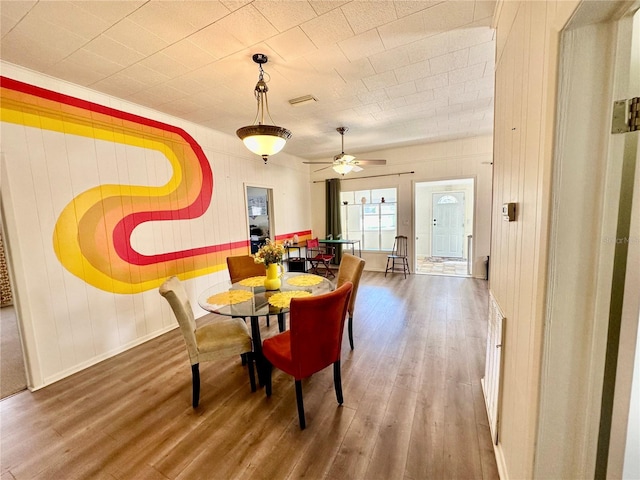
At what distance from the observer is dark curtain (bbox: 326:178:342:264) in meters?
6.34

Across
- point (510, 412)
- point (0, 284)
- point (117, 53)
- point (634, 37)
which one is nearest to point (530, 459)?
point (510, 412)

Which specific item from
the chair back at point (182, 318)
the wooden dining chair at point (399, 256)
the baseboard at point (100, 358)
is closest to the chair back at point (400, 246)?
the wooden dining chair at point (399, 256)

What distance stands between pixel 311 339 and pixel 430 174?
4892 millimetres

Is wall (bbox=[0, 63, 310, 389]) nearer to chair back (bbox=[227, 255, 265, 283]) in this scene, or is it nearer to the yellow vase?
chair back (bbox=[227, 255, 265, 283])

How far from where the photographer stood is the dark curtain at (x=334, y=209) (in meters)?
6.34

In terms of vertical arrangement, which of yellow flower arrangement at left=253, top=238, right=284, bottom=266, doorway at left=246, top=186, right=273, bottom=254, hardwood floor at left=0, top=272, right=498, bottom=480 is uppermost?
doorway at left=246, top=186, right=273, bottom=254

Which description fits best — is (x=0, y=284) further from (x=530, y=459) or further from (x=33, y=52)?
(x=530, y=459)

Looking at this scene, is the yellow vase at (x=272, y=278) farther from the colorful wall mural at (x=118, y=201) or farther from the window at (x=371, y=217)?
the window at (x=371, y=217)

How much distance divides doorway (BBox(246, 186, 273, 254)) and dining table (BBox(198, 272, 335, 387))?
8.39ft

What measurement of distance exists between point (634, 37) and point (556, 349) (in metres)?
1.00

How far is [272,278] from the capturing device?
2568 mm

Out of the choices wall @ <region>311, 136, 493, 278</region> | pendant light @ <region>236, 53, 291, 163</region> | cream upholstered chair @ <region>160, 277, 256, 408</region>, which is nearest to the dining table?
cream upholstered chair @ <region>160, 277, 256, 408</region>

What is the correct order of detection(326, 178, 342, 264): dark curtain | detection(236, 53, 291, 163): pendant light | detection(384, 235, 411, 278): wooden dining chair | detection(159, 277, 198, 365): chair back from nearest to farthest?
detection(159, 277, 198, 365): chair back, detection(236, 53, 291, 163): pendant light, detection(384, 235, 411, 278): wooden dining chair, detection(326, 178, 342, 264): dark curtain

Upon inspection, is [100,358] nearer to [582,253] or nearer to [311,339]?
[311,339]
